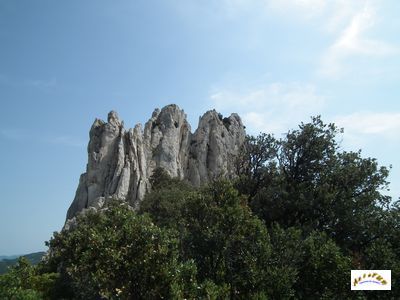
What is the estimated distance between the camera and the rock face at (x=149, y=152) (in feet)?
214

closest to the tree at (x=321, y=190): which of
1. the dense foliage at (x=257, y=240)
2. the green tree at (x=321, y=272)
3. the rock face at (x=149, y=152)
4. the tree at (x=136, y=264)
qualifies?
the dense foliage at (x=257, y=240)

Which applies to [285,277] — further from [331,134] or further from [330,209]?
[331,134]

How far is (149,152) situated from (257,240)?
60950 mm

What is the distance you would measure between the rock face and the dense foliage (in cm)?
2534

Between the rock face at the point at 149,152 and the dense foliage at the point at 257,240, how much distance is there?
25340 mm

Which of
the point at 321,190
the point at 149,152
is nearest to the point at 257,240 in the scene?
the point at 321,190

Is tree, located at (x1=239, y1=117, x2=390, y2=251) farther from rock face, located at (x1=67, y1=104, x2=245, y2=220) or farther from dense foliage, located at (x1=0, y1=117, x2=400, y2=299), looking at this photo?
rock face, located at (x1=67, y1=104, x2=245, y2=220)

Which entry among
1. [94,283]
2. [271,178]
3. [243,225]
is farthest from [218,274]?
[271,178]

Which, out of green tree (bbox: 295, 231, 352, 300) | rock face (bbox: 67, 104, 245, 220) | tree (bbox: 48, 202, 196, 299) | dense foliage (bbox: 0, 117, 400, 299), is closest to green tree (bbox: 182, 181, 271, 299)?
dense foliage (bbox: 0, 117, 400, 299)

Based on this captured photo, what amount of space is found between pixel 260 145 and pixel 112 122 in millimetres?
42893

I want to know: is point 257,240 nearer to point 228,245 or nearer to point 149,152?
point 228,245

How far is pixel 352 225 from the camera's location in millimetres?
24734

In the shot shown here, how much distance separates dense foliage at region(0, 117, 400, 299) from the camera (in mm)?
13086

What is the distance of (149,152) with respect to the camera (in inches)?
2992
